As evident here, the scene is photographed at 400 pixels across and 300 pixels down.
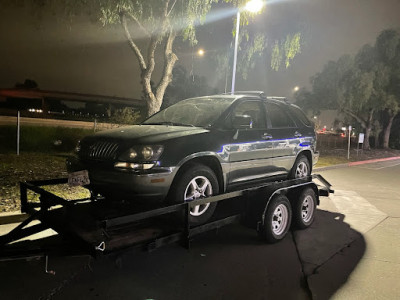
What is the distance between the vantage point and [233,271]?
421cm

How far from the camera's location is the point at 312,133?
6.89 m

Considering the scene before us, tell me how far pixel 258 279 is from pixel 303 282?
0.51m

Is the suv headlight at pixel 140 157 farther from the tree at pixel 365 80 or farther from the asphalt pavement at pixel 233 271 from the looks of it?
the tree at pixel 365 80

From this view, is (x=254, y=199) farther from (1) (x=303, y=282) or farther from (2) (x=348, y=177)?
(2) (x=348, y=177)

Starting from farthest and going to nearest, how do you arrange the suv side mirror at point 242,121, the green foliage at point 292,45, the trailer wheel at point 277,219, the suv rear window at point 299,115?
the green foliage at point 292,45 < the suv rear window at point 299,115 < the trailer wheel at point 277,219 < the suv side mirror at point 242,121

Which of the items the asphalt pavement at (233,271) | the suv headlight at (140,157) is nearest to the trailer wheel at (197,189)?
the suv headlight at (140,157)

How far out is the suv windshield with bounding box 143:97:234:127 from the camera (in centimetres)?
507

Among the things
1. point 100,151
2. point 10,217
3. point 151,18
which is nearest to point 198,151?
point 100,151

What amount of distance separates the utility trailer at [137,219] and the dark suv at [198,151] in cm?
26

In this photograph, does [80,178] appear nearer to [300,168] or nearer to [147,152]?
[147,152]

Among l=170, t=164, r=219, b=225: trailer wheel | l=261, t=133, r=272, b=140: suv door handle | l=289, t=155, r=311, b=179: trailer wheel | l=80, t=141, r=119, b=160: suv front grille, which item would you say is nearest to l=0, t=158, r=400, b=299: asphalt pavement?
l=170, t=164, r=219, b=225: trailer wheel

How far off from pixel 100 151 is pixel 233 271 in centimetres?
217

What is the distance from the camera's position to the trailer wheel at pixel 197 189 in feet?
13.7

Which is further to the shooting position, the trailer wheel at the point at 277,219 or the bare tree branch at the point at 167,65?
the bare tree branch at the point at 167,65
